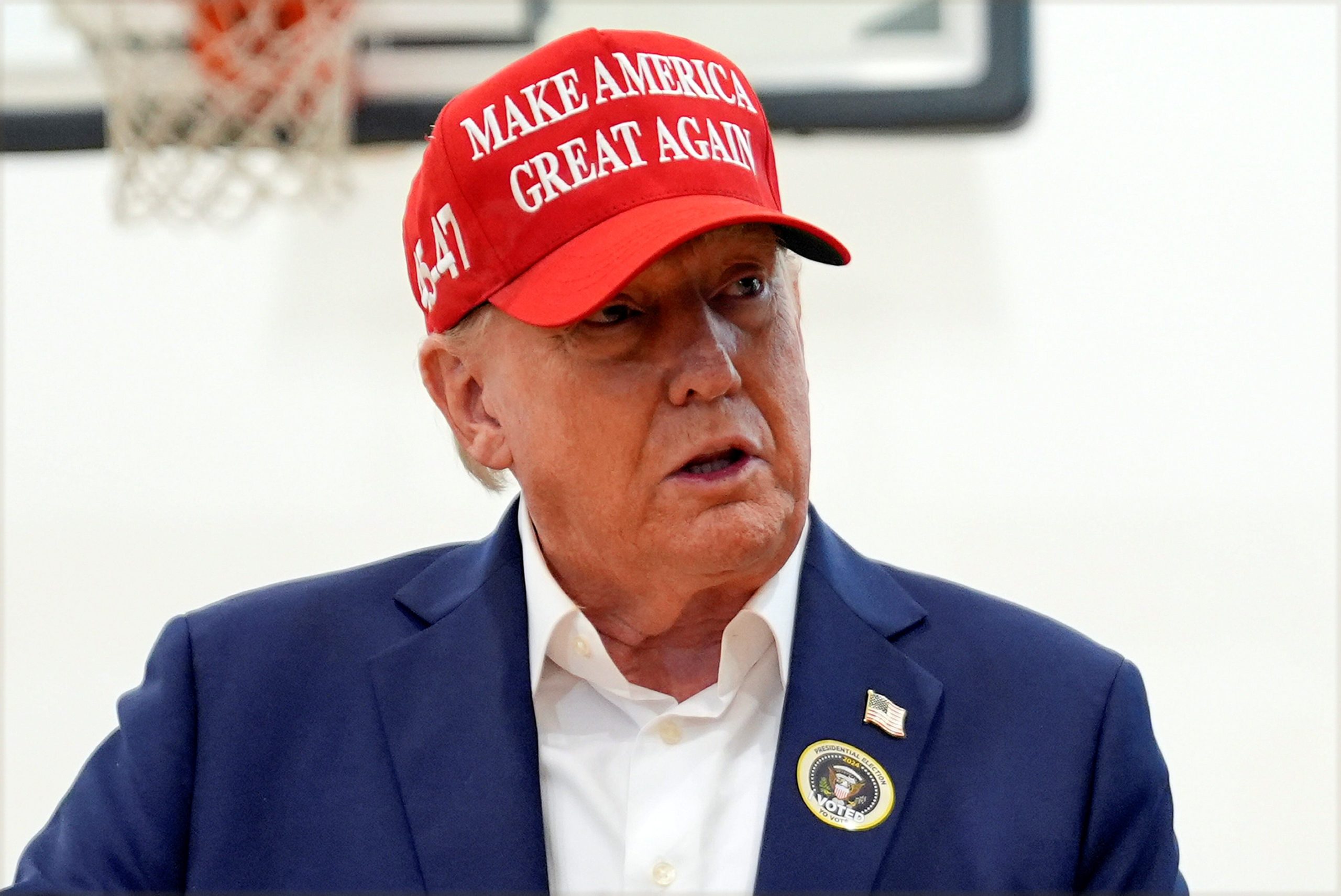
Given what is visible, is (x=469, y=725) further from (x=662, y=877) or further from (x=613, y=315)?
(x=613, y=315)

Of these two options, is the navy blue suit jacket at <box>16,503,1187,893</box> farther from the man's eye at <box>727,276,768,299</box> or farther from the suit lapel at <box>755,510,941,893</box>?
the man's eye at <box>727,276,768,299</box>

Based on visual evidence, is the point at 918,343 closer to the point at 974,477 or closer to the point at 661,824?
the point at 974,477

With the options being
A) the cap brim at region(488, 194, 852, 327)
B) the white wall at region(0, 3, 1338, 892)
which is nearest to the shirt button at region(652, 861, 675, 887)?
the cap brim at region(488, 194, 852, 327)

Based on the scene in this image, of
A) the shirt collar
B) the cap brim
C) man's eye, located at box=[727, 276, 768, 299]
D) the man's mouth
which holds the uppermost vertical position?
the cap brim

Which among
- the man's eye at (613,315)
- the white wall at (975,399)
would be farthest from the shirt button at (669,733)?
the white wall at (975,399)

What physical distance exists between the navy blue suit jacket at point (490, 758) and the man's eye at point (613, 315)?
33cm

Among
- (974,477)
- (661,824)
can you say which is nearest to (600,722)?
(661,824)

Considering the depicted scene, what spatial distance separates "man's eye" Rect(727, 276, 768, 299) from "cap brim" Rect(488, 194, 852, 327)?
2.4 inches

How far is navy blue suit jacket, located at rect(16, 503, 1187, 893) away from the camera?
1386 mm

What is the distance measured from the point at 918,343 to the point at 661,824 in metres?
1.83

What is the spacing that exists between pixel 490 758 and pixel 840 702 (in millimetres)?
355

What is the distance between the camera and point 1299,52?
300 cm

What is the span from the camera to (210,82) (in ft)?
8.17

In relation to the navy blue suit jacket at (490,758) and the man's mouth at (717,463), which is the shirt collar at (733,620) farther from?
the man's mouth at (717,463)
